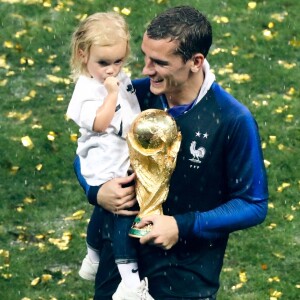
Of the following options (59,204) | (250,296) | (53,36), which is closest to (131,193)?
(250,296)

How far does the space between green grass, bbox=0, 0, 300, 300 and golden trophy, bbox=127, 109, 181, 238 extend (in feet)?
14.3

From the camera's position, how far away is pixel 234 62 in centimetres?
1430

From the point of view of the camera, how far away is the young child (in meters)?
5.93

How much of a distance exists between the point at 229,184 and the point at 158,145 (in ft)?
1.59

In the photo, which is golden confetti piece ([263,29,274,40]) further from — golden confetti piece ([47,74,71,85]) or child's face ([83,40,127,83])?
child's face ([83,40,127,83])

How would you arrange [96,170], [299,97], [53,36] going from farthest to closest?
[53,36] → [299,97] → [96,170]

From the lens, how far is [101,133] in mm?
6070

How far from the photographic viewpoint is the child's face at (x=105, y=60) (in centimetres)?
603

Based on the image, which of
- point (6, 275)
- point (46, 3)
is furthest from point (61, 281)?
point (46, 3)

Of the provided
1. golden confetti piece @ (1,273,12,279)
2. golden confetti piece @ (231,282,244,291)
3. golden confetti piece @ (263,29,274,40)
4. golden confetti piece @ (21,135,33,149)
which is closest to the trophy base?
golden confetti piece @ (231,282,244,291)

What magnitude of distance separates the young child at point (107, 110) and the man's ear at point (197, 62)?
47cm

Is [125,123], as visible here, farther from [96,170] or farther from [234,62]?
[234,62]

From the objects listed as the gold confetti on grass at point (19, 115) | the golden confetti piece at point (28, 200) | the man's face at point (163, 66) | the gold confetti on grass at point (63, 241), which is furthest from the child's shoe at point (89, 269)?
the gold confetti on grass at point (19, 115)

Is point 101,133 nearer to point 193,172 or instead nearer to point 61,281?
point 193,172
